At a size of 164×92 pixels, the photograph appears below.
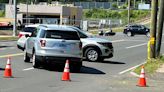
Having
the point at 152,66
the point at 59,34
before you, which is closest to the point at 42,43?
the point at 59,34

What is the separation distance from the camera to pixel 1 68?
64.3 feet

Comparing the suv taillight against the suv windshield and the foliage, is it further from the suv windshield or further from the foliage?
the foliage

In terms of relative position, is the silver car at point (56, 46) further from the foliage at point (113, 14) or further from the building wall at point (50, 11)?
the foliage at point (113, 14)

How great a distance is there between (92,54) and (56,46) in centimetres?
636

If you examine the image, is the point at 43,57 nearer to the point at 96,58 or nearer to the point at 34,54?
the point at 34,54

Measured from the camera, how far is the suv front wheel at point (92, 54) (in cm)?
2597

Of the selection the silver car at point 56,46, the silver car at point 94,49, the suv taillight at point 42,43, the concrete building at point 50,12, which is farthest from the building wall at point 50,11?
the suv taillight at point 42,43

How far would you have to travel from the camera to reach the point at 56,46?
19.8 meters

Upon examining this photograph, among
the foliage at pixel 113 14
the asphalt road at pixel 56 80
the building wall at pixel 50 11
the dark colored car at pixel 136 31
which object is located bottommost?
the dark colored car at pixel 136 31

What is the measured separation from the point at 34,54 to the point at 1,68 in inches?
57.1

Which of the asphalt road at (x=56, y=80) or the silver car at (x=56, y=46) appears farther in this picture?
the silver car at (x=56, y=46)

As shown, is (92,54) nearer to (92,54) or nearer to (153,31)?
(92,54)

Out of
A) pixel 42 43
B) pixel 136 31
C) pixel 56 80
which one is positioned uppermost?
pixel 42 43

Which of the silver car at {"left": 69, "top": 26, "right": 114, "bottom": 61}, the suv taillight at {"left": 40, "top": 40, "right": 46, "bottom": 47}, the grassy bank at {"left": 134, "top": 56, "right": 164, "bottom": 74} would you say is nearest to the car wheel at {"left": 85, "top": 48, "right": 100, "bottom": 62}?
the silver car at {"left": 69, "top": 26, "right": 114, "bottom": 61}
